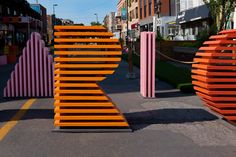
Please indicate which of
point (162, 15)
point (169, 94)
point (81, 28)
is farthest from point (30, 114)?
point (162, 15)

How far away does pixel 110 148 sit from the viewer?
6.38 m

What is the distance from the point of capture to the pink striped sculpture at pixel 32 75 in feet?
39.7

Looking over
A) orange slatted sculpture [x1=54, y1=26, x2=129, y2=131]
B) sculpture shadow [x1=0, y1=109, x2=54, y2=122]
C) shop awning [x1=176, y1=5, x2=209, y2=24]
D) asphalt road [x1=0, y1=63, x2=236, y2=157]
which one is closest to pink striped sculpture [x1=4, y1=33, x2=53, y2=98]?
asphalt road [x1=0, y1=63, x2=236, y2=157]

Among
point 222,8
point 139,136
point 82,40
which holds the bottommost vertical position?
point 139,136

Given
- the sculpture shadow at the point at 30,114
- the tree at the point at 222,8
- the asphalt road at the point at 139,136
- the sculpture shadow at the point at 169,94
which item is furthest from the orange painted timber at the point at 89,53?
the tree at the point at 222,8

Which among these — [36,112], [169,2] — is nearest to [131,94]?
[36,112]

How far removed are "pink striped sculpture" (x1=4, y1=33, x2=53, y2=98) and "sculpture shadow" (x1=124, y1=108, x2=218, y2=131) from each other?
12.5 feet

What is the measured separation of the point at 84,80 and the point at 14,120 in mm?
1921

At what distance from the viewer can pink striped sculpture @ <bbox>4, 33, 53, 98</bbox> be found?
12109mm

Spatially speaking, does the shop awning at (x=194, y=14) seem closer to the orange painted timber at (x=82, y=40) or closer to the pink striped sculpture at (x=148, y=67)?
the pink striped sculpture at (x=148, y=67)

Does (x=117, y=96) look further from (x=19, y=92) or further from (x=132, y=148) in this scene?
(x=132, y=148)

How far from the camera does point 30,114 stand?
9203 millimetres

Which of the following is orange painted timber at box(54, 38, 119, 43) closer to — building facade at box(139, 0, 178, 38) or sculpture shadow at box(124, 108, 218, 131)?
sculpture shadow at box(124, 108, 218, 131)

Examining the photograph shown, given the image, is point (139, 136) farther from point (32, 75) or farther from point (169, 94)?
point (32, 75)
